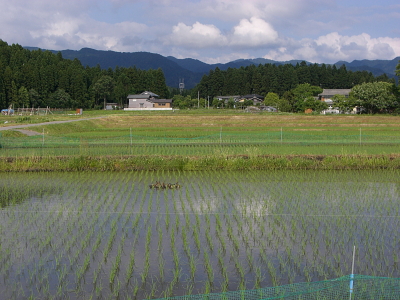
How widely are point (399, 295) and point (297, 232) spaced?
2547mm

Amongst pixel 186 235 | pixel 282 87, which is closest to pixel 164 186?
pixel 186 235

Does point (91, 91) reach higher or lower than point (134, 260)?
higher

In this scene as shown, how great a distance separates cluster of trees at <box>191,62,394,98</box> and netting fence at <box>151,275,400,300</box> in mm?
84288

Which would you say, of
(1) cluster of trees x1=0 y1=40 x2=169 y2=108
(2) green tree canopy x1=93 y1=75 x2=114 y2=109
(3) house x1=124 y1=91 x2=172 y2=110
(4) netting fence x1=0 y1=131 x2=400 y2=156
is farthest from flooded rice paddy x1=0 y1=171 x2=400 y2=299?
(2) green tree canopy x1=93 y1=75 x2=114 y2=109

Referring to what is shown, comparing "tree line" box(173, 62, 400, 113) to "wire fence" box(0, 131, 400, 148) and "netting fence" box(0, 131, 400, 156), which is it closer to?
"wire fence" box(0, 131, 400, 148)

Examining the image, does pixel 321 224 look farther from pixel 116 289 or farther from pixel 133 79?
pixel 133 79

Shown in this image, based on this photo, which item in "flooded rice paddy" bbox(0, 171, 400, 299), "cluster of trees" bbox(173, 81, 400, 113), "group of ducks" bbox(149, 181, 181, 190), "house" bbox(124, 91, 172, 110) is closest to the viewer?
"flooded rice paddy" bbox(0, 171, 400, 299)

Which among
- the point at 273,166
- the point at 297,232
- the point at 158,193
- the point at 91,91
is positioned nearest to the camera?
the point at 297,232

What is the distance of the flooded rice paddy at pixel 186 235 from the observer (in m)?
5.52

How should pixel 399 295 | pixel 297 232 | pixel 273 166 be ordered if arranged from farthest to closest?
pixel 273 166, pixel 297 232, pixel 399 295

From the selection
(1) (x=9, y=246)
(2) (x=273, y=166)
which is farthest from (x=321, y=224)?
(2) (x=273, y=166)

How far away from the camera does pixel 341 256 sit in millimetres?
6277

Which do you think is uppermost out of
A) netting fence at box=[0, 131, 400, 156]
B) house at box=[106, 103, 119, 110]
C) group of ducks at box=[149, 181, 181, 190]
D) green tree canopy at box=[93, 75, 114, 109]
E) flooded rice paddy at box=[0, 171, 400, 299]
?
green tree canopy at box=[93, 75, 114, 109]

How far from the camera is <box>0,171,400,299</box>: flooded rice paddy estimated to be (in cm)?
552
